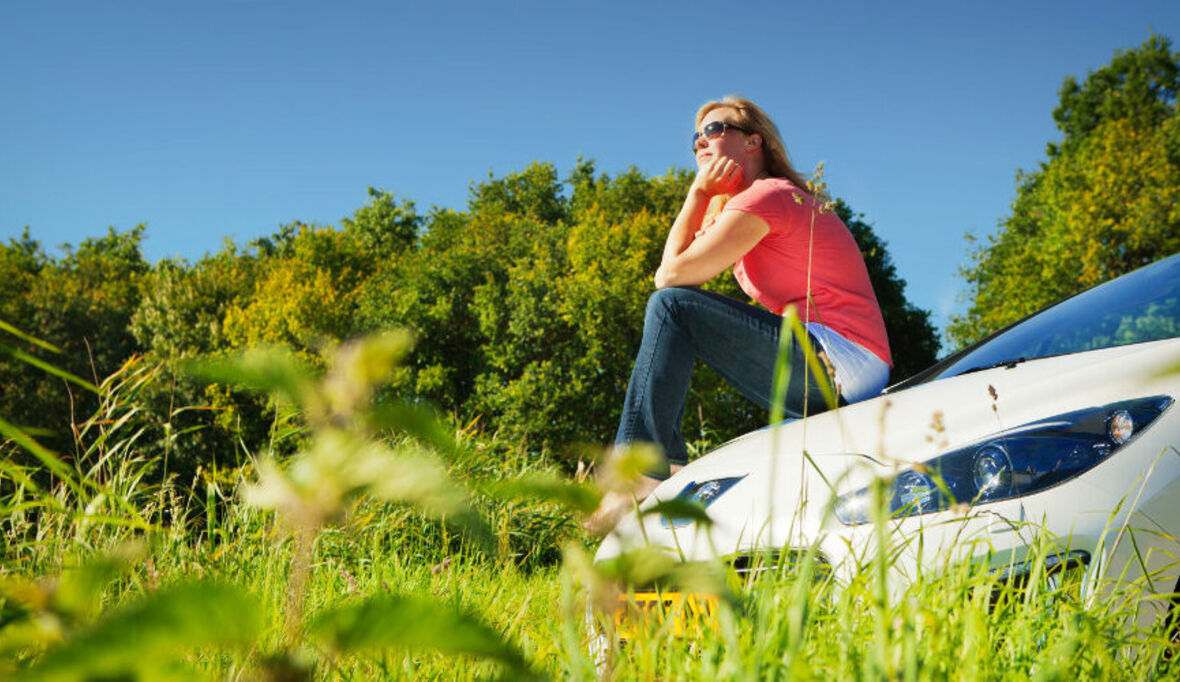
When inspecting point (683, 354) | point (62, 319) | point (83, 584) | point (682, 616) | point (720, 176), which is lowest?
point (682, 616)

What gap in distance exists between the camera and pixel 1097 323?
2.54 metres

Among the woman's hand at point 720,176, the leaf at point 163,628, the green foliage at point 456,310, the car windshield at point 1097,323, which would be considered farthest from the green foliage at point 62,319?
the leaf at point 163,628

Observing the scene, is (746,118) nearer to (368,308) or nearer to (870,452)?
(870,452)

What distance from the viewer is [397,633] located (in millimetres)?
337

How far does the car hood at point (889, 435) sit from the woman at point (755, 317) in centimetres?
49

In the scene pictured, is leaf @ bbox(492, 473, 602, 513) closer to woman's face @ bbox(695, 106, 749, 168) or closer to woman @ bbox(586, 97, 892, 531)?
woman @ bbox(586, 97, 892, 531)

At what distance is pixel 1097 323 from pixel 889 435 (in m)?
1.20

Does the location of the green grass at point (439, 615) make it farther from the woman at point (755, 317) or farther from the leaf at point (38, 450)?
the woman at point (755, 317)

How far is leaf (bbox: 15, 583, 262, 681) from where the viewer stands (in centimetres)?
30

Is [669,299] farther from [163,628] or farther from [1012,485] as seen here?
[163,628]

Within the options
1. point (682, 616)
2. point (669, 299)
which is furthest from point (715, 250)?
point (682, 616)

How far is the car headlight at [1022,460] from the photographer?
1515 mm

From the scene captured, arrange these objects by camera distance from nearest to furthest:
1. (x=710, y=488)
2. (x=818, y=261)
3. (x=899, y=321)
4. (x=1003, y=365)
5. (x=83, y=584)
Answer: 1. (x=83, y=584)
2. (x=710, y=488)
3. (x=1003, y=365)
4. (x=818, y=261)
5. (x=899, y=321)

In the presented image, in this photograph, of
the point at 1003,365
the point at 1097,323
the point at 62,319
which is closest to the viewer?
the point at 1003,365
